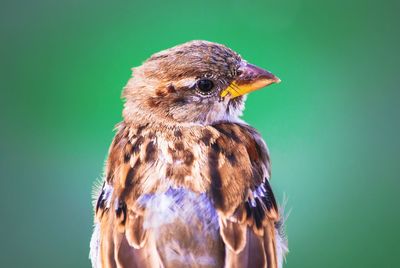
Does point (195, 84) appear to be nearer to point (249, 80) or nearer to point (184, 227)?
point (249, 80)

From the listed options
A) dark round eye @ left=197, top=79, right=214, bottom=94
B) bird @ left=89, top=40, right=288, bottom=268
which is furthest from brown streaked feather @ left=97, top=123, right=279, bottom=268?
dark round eye @ left=197, top=79, right=214, bottom=94

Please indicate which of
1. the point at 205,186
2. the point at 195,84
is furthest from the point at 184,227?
the point at 195,84

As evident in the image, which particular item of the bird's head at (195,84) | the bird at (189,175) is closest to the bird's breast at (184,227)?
the bird at (189,175)
